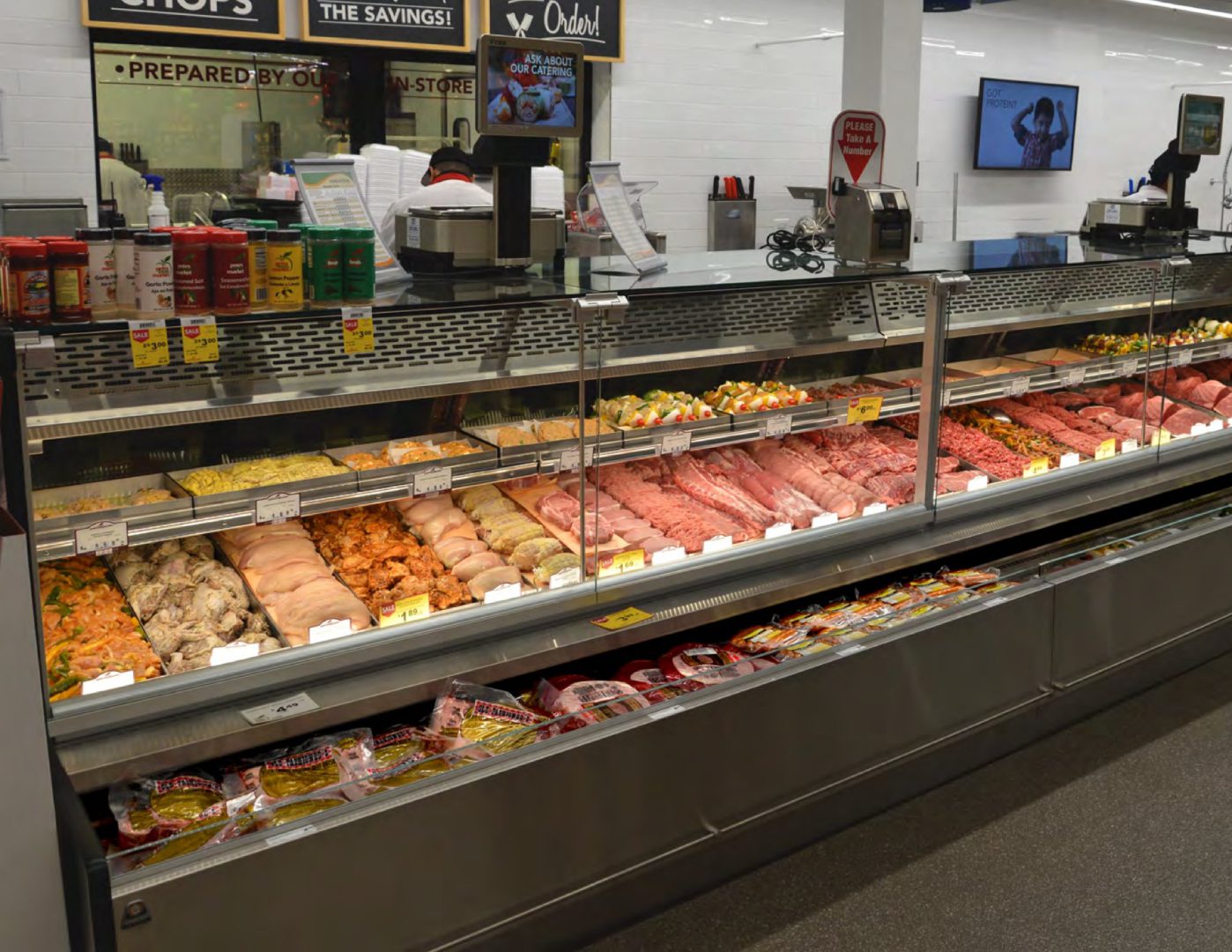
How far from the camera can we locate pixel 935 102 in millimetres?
10000

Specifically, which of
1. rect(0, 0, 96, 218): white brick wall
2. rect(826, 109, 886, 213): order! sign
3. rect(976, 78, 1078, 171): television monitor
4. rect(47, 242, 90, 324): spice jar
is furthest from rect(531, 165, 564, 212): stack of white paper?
rect(976, 78, 1078, 171): television monitor

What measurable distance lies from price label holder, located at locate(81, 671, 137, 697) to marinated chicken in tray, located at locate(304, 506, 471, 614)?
554 millimetres

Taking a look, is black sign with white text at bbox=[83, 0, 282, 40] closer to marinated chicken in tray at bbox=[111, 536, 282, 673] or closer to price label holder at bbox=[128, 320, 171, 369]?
marinated chicken in tray at bbox=[111, 536, 282, 673]

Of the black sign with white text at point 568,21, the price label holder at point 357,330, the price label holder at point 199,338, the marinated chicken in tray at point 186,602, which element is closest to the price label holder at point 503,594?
the marinated chicken in tray at point 186,602

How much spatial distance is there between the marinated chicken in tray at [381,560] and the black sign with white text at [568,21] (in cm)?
505

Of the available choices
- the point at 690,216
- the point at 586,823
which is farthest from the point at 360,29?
the point at 586,823

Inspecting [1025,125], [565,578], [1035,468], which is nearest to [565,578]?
[565,578]

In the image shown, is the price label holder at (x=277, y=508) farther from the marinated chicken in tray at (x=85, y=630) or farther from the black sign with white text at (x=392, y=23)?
the black sign with white text at (x=392, y=23)

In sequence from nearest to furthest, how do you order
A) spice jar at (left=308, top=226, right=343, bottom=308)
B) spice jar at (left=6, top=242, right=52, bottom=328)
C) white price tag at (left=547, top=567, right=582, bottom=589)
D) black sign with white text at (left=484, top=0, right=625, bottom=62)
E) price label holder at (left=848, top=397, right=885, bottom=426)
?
spice jar at (left=6, top=242, right=52, bottom=328) < spice jar at (left=308, top=226, right=343, bottom=308) < white price tag at (left=547, top=567, right=582, bottom=589) < price label holder at (left=848, top=397, right=885, bottom=426) < black sign with white text at (left=484, top=0, right=625, bottom=62)

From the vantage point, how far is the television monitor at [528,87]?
2.75 metres

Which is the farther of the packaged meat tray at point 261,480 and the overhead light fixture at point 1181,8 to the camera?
the overhead light fixture at point 1181,8

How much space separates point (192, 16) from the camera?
6422mm

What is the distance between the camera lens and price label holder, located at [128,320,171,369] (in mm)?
2174

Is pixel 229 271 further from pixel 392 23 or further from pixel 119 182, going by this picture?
pixel 392 23
